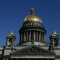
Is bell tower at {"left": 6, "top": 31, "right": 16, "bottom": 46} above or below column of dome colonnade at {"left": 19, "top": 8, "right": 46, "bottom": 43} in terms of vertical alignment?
below

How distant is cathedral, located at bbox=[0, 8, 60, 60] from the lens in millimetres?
110250

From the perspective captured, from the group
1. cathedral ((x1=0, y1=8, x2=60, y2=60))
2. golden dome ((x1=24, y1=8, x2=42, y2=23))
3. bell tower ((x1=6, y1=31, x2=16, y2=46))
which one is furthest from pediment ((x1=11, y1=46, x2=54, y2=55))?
golden dome ((x1=24, y1=8, x2=42, y2=23))

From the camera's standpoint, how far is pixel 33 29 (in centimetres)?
12488

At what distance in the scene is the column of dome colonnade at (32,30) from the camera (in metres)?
124

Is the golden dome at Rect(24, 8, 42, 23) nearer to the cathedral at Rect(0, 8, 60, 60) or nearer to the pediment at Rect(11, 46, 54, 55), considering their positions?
the cathedral at Rect(0, 8, 60, 60)

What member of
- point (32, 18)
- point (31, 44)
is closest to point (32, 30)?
point (32, 18)

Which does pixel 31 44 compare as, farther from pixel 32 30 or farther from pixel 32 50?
pixel 32 30

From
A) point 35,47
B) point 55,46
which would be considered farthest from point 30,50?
point 55,46

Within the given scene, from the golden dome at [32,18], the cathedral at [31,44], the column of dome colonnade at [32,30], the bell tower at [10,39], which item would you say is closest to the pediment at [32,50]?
the cathedral at [31,44]

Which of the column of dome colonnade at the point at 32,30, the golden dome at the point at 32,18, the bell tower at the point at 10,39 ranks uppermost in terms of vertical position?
the golden dome at the point at 32,18

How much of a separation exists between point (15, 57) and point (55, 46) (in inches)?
535

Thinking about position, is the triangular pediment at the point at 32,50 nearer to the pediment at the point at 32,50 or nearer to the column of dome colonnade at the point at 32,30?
the pediment at the point at 32,50

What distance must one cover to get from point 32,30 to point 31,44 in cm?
1285

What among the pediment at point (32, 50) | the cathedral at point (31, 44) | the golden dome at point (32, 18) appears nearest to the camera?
the cathedral at point (31, 44)
